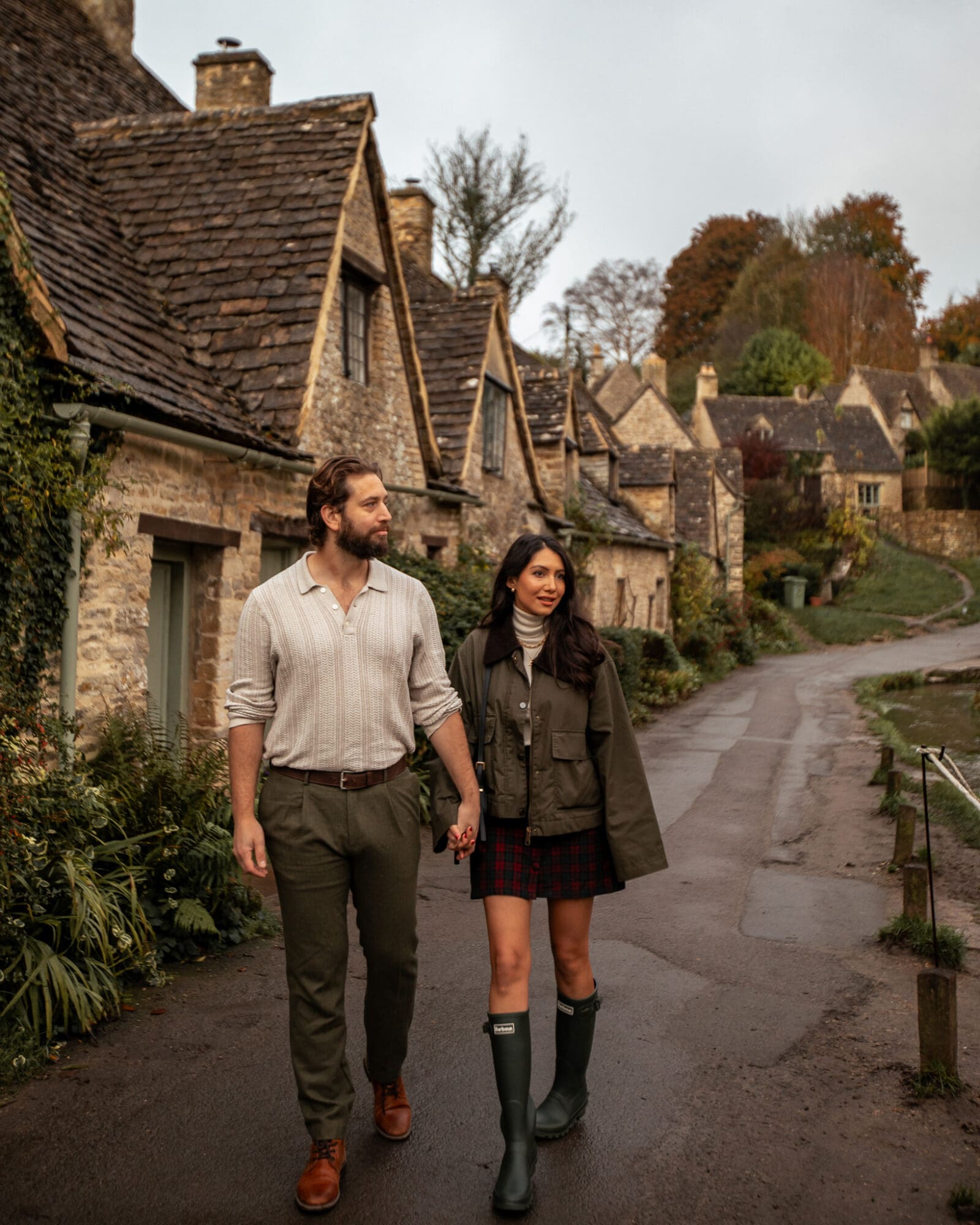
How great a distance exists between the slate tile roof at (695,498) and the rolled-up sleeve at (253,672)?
29914mm

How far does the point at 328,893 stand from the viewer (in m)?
3.44

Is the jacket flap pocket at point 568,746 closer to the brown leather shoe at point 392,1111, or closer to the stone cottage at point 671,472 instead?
the brown leather shoe at point 392,1111

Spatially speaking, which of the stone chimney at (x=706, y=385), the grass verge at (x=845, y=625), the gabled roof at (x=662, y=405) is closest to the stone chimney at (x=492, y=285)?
the grass verge at (x=845, y=625)

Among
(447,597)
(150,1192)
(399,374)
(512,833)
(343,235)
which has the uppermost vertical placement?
(343,235)

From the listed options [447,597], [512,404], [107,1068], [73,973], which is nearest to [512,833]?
[107,1068]

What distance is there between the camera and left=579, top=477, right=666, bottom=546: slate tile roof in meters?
23.0

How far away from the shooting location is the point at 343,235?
10938 millimetres

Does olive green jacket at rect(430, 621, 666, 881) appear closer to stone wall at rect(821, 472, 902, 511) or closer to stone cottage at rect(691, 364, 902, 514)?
stone cottage at rect(691, 364, 902, 514)

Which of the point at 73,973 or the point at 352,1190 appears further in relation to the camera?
the point at 73,973

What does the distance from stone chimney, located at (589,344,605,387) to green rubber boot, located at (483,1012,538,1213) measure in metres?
44.9

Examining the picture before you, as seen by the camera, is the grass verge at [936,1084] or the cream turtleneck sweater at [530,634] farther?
the grass verge at [936,1084]

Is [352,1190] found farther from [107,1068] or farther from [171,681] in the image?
[171,681]

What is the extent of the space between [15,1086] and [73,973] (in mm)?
658

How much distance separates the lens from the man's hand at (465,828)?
3.54 metres
